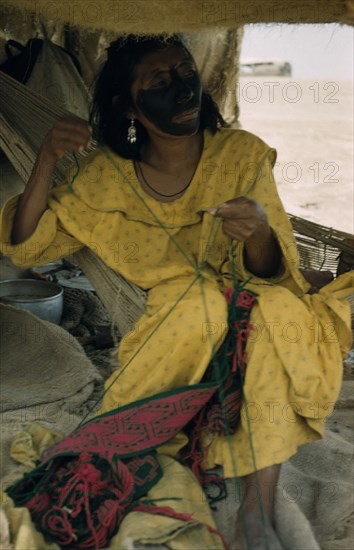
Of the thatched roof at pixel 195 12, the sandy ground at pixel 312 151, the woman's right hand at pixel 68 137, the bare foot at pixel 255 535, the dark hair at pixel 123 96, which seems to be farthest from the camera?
the sandy ground at pixel 312 151

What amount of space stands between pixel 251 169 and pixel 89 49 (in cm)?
171

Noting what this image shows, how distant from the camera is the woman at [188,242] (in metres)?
1.76

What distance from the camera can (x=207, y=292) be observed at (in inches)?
73.3

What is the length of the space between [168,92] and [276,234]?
Answer: 476 mm

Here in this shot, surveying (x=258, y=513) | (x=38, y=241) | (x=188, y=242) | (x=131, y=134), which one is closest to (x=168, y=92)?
(x=131, y=134)

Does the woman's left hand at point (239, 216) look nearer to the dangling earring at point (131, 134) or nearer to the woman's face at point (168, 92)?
the woman's face at point (168, 92)

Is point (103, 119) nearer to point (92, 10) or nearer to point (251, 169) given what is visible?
point (92, 10)

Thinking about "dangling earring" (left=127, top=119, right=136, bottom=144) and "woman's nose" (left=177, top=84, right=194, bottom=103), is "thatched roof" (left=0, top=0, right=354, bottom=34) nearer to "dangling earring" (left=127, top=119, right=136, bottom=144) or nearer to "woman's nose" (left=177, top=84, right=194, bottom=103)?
"woman's nose" (left=177, top=84, right=194, bottom=103)

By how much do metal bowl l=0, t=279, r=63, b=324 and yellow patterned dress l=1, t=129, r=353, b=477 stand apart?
852 millimetres

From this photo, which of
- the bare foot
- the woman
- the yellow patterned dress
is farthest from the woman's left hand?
the bare foot

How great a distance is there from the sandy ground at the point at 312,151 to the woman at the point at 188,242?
1.85 metres

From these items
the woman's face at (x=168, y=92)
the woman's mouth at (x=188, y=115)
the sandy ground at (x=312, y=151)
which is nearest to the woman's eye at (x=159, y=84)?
the woman's face at (x=168, y=92)

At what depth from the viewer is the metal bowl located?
298 cm

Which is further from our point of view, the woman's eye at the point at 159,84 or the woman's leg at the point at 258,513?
the woman's eye at the point at 159,84
